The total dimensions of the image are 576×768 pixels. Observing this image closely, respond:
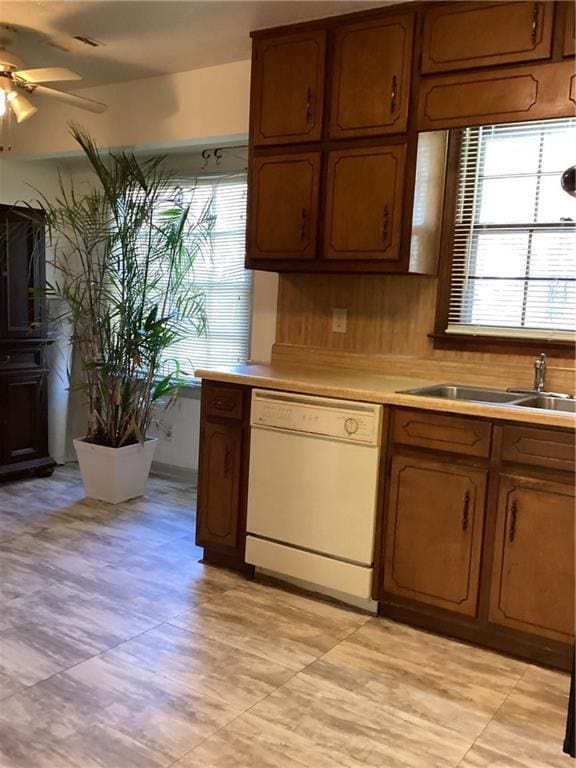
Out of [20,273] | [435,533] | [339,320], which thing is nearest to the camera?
[435,533]

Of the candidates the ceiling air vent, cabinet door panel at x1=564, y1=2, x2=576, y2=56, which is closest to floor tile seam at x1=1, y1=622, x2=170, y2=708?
cabinet door panel at x1=564, y1=2, x2=576, y2=56

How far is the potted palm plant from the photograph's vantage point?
3914mm

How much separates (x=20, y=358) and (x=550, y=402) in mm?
3277

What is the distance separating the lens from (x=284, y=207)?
3211 mm

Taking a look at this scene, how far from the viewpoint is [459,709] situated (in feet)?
7.07

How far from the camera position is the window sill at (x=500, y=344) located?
9.36ft

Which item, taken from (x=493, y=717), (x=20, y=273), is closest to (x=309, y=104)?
(x=20, y=273)

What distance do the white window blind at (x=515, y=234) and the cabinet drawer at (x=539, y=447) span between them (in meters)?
0.71

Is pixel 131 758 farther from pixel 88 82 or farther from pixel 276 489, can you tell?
pixel 88 82

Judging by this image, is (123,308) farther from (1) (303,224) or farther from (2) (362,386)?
(2) (362,386)

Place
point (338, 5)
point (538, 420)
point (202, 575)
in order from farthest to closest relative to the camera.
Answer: point (202, 575) → point (338, 5) → point (538, 420)

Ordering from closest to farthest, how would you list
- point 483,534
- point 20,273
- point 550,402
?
point 483,534, point 550,402, point 20,273

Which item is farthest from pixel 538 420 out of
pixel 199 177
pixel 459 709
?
pixel 199 177

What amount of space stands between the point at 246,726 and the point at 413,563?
3.06 feet
